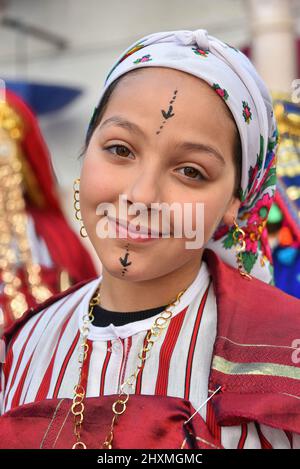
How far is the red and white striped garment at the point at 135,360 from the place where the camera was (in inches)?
37.0

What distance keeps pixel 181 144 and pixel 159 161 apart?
1.6 inches

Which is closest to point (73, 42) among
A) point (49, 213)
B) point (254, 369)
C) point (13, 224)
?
point (49, 213)

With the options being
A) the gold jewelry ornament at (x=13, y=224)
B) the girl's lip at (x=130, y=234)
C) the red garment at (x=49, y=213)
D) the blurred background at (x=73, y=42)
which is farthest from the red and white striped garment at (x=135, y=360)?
the blurred background at (x=73, y=42)

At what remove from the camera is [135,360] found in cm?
104

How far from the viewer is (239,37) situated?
13.0ft

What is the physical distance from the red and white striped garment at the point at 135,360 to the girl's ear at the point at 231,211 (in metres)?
0.08

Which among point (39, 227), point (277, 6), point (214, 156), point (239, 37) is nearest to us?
point (214, 156)

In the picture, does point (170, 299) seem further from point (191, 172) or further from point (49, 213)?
point (49, 213)

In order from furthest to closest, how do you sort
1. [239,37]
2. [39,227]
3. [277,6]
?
[239,37], [277,6], [39,227]

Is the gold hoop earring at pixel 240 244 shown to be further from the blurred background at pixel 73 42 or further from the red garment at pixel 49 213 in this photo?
the blurred background at pixel 73 42
